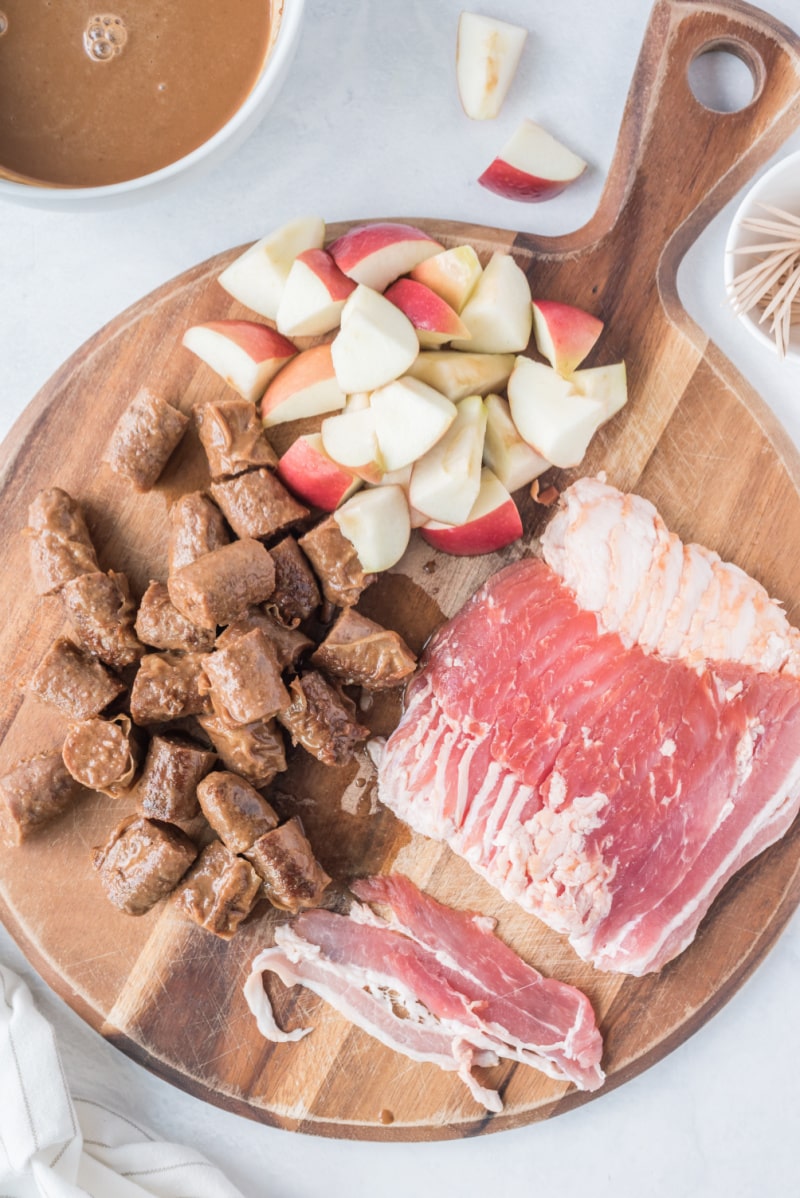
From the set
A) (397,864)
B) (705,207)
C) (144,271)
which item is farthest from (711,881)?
(144,271)

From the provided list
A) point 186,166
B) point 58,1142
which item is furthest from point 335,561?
point 58,1142

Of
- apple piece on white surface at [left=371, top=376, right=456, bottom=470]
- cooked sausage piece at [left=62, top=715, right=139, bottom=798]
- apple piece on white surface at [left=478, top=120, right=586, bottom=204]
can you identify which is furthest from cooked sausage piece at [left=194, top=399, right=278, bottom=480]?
apple piece on white surface at [left=478, top=120, right=586, bottom=204]

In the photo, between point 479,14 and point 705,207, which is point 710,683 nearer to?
point 705,207

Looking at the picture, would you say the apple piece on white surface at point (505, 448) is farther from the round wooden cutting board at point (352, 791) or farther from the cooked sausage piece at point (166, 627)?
the cooked sausage piece at point (166, 627)

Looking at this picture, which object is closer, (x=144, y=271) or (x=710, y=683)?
(x=710, y=683)

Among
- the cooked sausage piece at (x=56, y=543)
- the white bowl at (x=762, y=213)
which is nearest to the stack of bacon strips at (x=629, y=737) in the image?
the white bowl at (x=762, y=213)

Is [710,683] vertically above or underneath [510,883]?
above

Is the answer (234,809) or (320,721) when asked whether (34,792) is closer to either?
(234,809)
